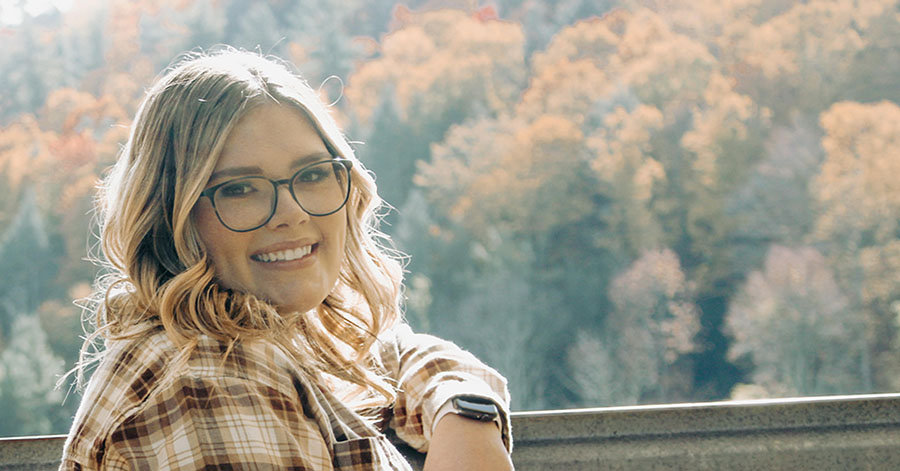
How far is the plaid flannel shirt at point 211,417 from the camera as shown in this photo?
75 centimetres

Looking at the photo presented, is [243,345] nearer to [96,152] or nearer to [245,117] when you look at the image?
[245,117]

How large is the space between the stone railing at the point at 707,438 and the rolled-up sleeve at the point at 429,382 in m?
0.25

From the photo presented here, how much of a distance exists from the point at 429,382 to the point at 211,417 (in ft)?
1.15

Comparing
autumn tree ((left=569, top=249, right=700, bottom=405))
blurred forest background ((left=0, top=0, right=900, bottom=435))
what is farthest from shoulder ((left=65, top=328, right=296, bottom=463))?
autumn tree ((left=569, top=249, right=700, bottom=405))

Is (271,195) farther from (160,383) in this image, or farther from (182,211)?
(160,383)

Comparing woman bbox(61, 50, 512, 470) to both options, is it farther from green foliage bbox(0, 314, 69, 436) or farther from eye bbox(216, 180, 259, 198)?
green foliage bbox(0, 314, 69, 436)

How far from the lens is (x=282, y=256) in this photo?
3.05 ft

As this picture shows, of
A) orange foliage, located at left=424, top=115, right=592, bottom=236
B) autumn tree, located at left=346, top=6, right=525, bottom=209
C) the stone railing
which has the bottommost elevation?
the stone railing

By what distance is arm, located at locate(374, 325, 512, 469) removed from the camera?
0.97m

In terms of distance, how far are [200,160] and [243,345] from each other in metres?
0.19

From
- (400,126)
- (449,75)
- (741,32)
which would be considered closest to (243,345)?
(400,126)

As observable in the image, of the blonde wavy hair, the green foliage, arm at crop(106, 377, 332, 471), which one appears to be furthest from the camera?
the green foliage

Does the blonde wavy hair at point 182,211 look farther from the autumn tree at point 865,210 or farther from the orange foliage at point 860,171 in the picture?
the orange foliage at point 860,171

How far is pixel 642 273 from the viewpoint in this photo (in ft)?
63.5
